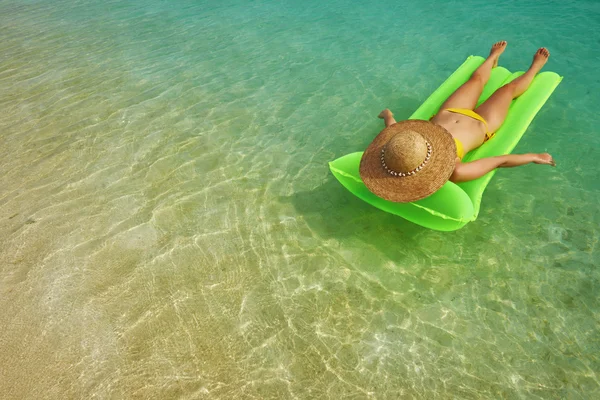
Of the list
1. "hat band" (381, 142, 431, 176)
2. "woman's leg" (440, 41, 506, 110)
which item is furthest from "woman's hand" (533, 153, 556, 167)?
"hat band" (381, 142, 431, 176)

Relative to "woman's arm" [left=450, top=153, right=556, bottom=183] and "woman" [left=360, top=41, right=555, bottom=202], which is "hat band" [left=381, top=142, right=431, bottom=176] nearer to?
"woman" [left=360, top=41, right=555, bottom=202]

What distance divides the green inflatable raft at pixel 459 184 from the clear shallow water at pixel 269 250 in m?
0.44

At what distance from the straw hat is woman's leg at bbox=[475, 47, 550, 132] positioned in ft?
3.81

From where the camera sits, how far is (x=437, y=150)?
2760 millimetres

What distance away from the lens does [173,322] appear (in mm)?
2842

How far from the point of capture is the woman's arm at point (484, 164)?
3.07m

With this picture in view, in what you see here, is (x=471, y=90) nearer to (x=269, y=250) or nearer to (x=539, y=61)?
(x=539, y=61)

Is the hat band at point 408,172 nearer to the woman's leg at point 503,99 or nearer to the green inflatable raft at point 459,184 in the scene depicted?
the green inflatable raft at point 459,184

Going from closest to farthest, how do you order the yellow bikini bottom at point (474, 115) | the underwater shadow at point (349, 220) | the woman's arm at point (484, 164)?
the woman's arm at point (484, 164), the underwater shadow at point (349, 220), the yellow bikini bottom at point (474, 115)

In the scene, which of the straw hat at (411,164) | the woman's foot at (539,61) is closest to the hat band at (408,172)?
the straw hat at (411,164)

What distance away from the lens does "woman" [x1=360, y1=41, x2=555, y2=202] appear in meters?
2.63

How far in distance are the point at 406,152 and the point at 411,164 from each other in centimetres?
11

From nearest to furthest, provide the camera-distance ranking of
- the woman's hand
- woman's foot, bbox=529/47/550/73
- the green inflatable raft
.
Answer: the green inflatable raft < the woman's hand < woman's foot, bbox=529/47/550/73

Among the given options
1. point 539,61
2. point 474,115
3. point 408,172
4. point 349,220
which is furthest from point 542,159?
point 349,220
